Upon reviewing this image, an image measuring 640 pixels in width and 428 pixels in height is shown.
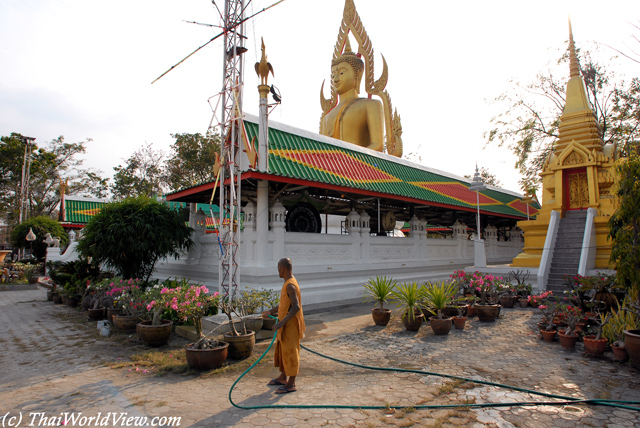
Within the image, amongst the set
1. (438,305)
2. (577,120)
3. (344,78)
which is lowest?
(438,305)

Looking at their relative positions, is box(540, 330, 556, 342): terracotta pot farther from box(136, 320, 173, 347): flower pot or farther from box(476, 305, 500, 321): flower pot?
box(136, 320, 173, 347): flower pot

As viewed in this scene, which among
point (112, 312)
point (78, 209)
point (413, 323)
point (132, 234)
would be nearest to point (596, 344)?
point (413, 323)

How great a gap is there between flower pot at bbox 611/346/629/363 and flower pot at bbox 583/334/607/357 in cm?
20

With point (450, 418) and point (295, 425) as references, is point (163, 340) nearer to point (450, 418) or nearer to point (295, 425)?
point (295, 425)

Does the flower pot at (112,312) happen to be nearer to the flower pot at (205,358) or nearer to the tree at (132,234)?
the tree at (132,234)

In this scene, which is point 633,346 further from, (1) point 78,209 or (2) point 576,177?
(1) point 78,209

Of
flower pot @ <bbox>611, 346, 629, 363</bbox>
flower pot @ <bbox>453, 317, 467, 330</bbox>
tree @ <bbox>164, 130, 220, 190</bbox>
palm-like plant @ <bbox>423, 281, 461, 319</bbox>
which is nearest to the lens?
flower pot @ <bbox>611, 346, 629, 363</bbox>

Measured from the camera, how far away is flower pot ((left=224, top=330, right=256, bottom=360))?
235 inches

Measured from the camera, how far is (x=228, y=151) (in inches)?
322

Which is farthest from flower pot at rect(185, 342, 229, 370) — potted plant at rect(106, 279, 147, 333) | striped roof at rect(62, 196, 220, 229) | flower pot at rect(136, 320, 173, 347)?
striped roof at rect(62, 196, 220, 229)

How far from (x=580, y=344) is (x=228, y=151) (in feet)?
24.4

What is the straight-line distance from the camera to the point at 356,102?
834 inches

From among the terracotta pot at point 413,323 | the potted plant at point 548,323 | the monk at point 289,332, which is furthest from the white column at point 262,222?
the potted plant at point 548,323

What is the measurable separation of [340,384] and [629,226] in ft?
16.9
